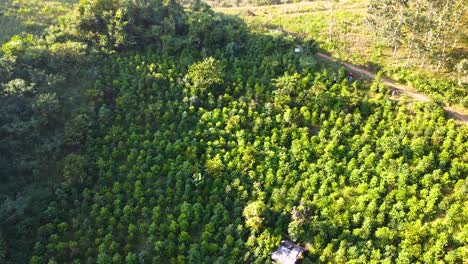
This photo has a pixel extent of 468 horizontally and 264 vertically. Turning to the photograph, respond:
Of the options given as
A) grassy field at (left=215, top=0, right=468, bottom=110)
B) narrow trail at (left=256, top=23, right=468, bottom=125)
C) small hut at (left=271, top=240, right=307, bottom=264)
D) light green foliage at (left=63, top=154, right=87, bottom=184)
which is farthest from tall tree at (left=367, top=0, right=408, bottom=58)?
light green foliage at (left=63, top=154, right=87, bottom=184)

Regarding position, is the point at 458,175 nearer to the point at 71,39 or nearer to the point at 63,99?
the point at 63,99

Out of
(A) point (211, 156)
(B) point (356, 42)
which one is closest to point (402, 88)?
(B) point (356, 42)

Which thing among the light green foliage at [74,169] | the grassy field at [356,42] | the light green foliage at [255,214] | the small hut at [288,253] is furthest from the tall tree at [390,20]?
the light green foliage at [74,169]

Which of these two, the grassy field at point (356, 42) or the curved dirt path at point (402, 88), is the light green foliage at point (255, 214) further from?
the grassy field at point (356, 42)

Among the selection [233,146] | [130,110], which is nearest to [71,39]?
[130,110]

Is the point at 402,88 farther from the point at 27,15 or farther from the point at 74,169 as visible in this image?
the point at 27,15

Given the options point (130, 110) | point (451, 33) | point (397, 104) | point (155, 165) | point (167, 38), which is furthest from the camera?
point (167, 38)
